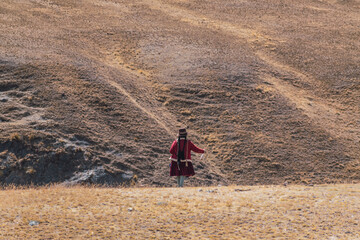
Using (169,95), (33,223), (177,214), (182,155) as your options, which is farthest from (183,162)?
(169,95)

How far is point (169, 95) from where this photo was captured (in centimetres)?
2322

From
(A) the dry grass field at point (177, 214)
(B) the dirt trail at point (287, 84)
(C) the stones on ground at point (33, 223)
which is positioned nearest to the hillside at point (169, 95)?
(B) the dirt trail at point (287, 84)

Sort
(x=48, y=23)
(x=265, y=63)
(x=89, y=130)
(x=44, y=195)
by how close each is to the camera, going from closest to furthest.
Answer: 1. (x=44, y=195)
2. (x=89, y=130)
3. (x=265, y=63)
4. (x=48, y=23)

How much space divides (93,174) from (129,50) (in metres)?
13.8

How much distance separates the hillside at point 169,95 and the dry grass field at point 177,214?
485 cm

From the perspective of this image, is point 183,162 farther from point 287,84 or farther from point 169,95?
point 287,84

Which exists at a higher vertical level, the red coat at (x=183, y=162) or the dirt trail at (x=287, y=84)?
the dirt trail at (x=287, y=84)

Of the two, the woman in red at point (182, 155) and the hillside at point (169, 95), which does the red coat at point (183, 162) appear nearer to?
the woman in red at point (182, 155)

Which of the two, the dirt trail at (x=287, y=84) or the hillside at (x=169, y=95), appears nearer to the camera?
the hillside at (x=169, y=95)

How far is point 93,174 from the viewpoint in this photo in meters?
16.0

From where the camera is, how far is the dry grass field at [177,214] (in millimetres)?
9266

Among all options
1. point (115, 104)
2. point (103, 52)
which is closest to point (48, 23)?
point (103, 52)

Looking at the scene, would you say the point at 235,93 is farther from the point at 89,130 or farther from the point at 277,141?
the point at 89,130

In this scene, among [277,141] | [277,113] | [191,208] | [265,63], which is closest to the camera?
[191,208]
